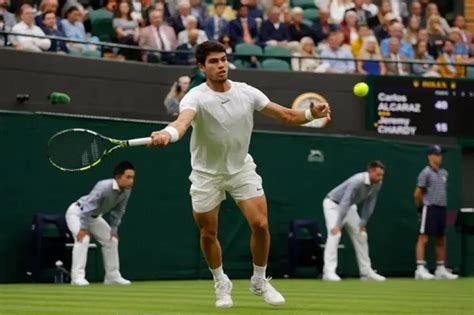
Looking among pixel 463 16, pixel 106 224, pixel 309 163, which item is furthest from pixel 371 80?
pixel 106 224

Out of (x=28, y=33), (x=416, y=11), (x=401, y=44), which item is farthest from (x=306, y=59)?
(x=28, y=33)

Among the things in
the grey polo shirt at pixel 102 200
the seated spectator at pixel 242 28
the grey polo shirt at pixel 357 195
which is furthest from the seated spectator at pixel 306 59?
the grey polo shirt at pixel 102 200

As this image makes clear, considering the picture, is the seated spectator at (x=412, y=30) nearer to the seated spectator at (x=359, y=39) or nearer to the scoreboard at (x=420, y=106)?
the seated spectator at (x=359, y=39)

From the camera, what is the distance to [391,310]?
10.7m

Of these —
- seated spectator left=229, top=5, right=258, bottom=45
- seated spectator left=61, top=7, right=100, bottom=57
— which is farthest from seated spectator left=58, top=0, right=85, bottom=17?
seated spectator left=229, top=5, right=258, bottom=45

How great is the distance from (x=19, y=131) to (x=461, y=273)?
344 inches

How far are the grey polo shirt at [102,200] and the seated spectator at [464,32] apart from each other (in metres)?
11.1

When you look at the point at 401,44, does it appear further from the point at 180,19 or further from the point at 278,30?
the point at 180,19

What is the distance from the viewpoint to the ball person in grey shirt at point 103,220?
16.9 m

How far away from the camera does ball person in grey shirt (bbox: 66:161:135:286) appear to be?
16.9 m

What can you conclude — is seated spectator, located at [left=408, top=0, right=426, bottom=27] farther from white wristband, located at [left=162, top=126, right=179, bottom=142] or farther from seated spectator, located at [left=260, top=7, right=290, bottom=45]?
white wristband, located at [left=162, top=126, right=179, bottom=142]

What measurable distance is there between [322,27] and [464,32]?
366 centimetres

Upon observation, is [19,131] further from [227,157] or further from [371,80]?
[371,80]

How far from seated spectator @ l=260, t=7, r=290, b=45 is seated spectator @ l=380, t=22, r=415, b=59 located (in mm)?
2103
